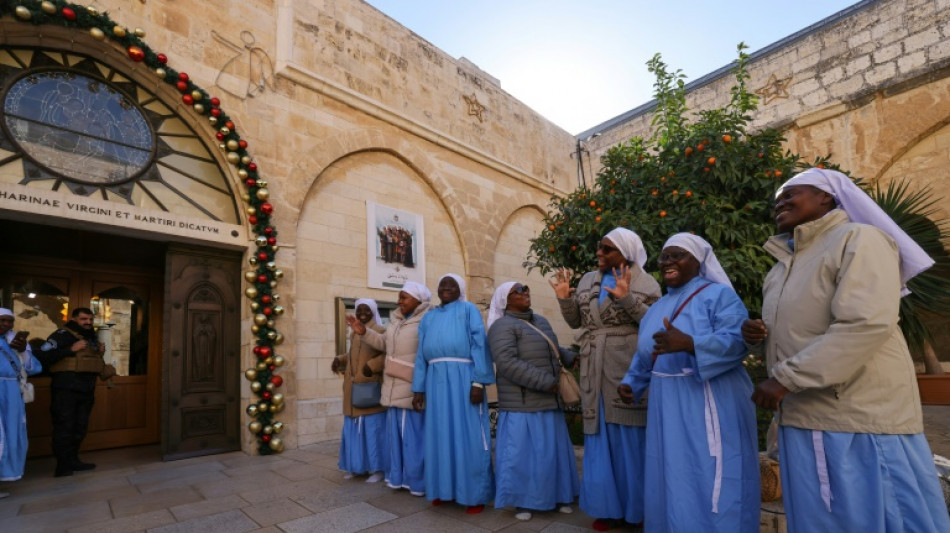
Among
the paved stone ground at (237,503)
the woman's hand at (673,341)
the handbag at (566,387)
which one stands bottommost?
the paved stone ground at (237,503)

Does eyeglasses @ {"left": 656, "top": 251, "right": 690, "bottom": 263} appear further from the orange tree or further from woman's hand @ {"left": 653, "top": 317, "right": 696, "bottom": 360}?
the orange tree

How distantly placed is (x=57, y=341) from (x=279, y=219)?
2696mm

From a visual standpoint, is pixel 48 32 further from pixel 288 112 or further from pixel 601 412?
pixel 601 412

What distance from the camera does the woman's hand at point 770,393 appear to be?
1.91 m

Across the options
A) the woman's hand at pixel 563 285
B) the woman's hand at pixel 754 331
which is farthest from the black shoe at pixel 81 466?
the woman's hand at pixel 754 331

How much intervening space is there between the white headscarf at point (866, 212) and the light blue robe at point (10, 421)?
6.36 meters

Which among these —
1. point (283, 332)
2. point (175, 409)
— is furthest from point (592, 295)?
point (175, 409)

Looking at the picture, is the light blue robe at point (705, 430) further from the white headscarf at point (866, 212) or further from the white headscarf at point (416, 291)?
the white headscarf at point (416, 291)

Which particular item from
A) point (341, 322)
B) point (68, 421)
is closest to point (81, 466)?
point (68, 421)

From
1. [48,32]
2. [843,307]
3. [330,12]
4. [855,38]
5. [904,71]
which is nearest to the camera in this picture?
[843,307]

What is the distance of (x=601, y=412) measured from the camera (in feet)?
10.5

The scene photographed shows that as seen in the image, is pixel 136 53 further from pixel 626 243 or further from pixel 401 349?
pixel 626 243

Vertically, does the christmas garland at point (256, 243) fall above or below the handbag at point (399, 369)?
above

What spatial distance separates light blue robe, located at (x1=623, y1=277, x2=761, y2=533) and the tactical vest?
5.92 metres
